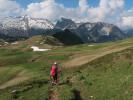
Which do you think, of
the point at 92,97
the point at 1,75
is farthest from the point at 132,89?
the point at 1,75

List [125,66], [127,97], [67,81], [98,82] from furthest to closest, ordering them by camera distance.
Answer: [125,66] → [67,81] → [98,82] → [127,97]

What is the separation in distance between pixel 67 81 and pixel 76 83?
3066 millimetres

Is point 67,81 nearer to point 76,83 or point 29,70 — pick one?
point 76,83

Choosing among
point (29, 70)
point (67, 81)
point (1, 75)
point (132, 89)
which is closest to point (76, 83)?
point (67, 81)

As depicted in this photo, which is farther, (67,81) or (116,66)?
(116,66)

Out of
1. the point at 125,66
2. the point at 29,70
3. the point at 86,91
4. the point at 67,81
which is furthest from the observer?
the point at 29,70

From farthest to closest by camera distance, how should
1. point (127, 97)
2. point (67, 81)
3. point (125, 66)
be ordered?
1. point (125, 66)
2. point (67, 81)
3. point (127, 97)

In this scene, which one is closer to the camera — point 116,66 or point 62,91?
point 62,91

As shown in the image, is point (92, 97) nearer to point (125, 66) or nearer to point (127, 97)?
point (127, 97)

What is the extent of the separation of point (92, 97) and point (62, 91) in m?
4.42

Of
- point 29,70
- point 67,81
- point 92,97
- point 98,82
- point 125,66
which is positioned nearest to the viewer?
point 92,97

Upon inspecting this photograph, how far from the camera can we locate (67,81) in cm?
4597

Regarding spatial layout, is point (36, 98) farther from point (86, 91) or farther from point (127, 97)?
point (127, 97)

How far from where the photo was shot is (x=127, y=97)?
108 feet
